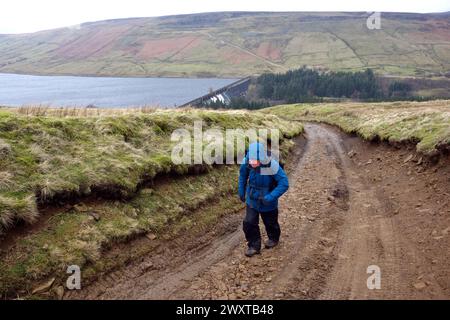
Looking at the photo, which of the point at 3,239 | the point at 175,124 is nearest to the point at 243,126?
the point at 175,124

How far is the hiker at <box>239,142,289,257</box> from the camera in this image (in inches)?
348

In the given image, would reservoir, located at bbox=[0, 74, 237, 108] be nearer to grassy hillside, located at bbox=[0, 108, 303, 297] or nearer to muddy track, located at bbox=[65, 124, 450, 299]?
grassy hillside, located at bbox=[0, 108, 303, 297]

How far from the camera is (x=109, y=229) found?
29.5 ft

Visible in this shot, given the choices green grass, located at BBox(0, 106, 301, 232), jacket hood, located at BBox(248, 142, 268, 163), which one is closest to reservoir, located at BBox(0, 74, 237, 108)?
green grass, located at BBox(0, 106, 301, 232)

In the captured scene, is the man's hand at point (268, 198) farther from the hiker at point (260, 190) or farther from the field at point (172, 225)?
the field at point (172, 225)

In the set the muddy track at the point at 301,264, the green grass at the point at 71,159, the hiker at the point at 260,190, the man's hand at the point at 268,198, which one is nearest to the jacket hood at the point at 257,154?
the hiker at the point at 260,190

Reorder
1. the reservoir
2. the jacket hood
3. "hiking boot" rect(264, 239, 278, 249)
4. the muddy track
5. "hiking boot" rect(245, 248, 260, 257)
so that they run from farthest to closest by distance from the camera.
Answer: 1. the reservoir
2. "hiking boot" rect(264, 239, 278, 249)
3. "hiking boot" rect(245, 248, 260, 257)
4. the jacket hood
5. the muddy track

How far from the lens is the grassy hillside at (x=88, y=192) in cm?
786

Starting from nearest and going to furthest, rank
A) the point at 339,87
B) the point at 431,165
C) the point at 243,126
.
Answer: the point at 431,165 < the point at 243,126 < the point at 339,87

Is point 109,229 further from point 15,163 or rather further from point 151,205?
point 15,163

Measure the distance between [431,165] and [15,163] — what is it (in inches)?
558

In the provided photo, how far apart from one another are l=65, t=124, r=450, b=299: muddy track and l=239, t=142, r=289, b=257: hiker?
14.5 inches

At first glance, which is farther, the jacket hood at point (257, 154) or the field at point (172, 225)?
the jacket hood at point (257, 154)

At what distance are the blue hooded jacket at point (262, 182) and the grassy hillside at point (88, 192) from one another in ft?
7.82
